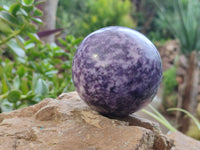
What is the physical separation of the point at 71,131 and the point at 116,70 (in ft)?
1.08

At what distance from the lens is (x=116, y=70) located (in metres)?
0.90

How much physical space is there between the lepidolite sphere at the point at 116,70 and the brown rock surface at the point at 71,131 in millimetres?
98

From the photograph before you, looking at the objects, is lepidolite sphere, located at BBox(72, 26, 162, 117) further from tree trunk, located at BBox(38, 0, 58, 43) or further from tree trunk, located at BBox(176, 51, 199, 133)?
tree trunk, located at BBox(176, 51, 199, 133)

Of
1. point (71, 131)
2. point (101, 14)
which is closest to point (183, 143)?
point (71, 131)

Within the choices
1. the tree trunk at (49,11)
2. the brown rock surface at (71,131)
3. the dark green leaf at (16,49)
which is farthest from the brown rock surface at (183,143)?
the tree trunk at (49,11)

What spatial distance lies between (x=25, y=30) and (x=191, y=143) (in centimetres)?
129

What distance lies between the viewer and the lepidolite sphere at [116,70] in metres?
0.91

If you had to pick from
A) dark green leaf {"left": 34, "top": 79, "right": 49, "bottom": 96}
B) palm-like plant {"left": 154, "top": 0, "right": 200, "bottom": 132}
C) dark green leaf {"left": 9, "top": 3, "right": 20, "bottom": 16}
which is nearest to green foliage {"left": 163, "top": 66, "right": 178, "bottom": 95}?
palm-like plant {"left": 154, "top": 0, "right": 200, "bottom": 132}

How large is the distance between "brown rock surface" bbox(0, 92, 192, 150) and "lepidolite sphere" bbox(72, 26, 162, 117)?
98 millimetres

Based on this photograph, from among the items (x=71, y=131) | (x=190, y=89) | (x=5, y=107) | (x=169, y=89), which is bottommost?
Answer: (x=169, y=89)

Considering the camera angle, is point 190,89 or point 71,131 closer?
point 71,131

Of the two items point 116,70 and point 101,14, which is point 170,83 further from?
point 116,70

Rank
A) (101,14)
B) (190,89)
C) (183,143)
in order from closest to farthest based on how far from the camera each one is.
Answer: (183,143) → (190,89) → (101,14)

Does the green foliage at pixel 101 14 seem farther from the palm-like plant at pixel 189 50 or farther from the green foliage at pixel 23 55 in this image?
the green foliage at pixel 23 55
